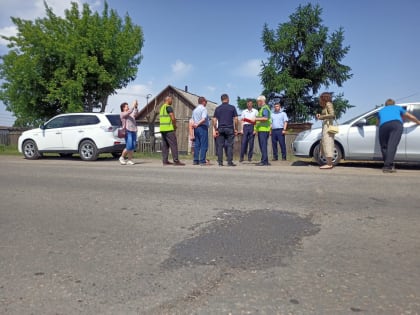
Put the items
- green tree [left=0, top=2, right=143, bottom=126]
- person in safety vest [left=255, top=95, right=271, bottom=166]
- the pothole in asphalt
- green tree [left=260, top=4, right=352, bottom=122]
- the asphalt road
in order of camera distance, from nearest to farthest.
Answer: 1. the asphalt road
2. the pothole in asphalt
3. person in safety vest [left=255, top=95, right=271, bottom=166]
4. green tree [left=0, top=2, right=143, bottom=126]
5. green tree [left=260, top=4, right=352, bottom=122]

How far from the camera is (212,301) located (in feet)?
7.04

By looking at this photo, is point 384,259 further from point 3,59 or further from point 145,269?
point 3,59

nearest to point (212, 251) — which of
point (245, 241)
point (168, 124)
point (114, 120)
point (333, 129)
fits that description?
point (245, 241)

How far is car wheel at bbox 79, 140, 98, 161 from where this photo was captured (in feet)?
37.5

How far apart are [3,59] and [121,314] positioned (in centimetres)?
2901

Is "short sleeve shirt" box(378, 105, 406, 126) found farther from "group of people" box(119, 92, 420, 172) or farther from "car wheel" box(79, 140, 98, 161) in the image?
"car wheel" box(79, 140, 98, 161)

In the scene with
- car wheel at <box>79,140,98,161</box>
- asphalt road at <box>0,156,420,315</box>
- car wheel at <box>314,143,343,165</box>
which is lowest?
asphalt road at <box>0,156,420,315</box>

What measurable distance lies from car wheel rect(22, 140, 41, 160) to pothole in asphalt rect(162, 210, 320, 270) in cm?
1067

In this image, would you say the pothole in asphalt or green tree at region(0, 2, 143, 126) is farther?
green tree at region(0, 2, 143, 126)

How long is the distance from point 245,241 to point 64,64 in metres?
24.6

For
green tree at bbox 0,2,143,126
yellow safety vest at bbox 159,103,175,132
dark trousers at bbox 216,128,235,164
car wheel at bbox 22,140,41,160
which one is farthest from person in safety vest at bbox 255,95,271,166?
green tree at bbox 0,2,143,126

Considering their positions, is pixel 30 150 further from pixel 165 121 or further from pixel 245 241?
pixel 245 241

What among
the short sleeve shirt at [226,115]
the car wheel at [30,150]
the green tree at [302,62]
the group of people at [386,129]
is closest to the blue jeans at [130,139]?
the short sleeve shirt at [226,115]

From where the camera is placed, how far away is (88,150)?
37.8 ft
